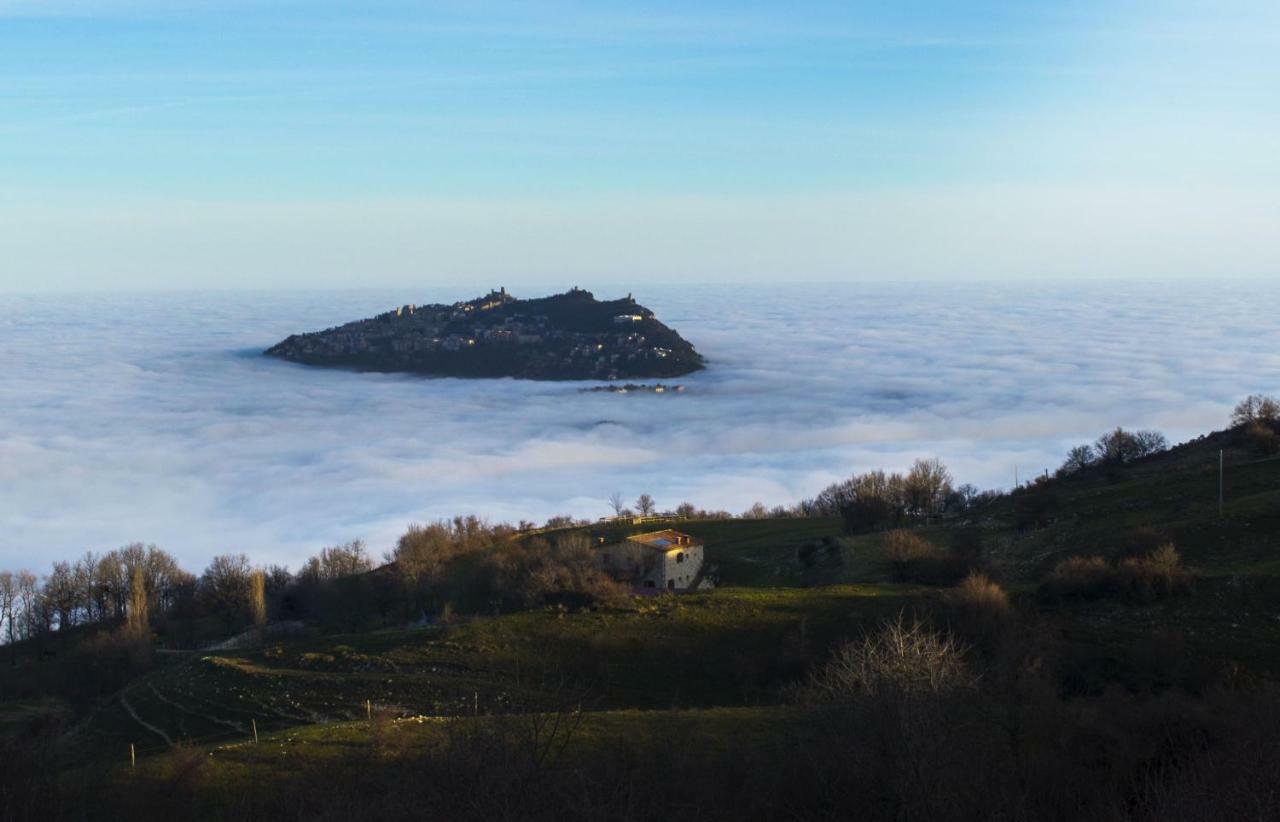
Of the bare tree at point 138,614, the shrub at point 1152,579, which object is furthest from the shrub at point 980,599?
the bare tree at point 138,614

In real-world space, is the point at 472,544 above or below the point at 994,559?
below

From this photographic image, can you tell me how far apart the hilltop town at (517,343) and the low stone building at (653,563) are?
4409 inches

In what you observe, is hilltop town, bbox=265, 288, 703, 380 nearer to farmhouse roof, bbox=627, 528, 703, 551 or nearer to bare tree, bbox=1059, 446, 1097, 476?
bare tree, bbox=1059, 446, 1097, 476

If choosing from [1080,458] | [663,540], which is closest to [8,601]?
[663,540]

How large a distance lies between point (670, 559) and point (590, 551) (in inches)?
116

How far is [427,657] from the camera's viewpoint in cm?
2267

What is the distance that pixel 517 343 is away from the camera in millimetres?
163375

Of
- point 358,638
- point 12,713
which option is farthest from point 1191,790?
point 12,713

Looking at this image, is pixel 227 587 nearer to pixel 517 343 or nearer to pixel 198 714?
pixel 198 714

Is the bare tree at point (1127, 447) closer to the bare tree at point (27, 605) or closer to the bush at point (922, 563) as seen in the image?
the bush at point (922, 563)

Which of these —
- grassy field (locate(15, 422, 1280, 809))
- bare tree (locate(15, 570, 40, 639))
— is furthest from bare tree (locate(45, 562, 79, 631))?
grassy field (locate(15, 422, 1280, 809))

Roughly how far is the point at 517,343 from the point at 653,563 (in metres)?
129

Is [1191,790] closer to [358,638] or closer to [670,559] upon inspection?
[358,638]

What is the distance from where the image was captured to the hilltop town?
154 m
